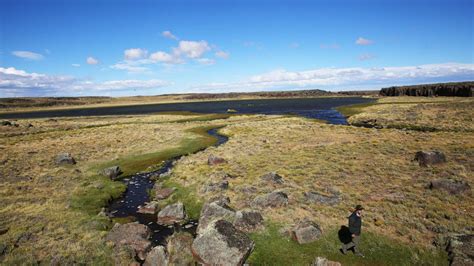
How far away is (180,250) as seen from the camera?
18.7 metres

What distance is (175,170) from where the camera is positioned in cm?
3872

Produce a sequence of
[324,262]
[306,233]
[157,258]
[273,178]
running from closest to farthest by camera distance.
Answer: [324,262] → [157,258] → [306,233] → [273,178]

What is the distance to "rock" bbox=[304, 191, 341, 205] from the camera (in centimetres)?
2550

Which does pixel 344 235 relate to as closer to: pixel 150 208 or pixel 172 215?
pixel 172 215

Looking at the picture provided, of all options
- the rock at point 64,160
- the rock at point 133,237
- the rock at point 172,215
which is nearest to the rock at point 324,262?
the rock at point 133,237

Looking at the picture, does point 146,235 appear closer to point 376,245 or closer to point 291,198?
point 291,198

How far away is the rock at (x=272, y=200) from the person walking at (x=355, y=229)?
271 inches

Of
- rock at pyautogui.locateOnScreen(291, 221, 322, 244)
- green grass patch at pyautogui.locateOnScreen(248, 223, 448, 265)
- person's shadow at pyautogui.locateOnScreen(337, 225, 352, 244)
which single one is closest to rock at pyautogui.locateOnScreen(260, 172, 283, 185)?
rock at pyautogui.locateOnScreen(291, 221, 322, 244)

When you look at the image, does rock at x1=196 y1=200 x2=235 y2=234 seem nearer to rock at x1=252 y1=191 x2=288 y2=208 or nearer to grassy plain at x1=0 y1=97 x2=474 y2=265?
grassy plain at x1=0 y1=97 x2=474 y2=265

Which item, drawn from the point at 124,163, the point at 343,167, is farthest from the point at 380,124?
the point at 124,163

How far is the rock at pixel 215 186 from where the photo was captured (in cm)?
2959

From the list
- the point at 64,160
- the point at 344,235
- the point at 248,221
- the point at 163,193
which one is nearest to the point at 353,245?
the point at 344,235

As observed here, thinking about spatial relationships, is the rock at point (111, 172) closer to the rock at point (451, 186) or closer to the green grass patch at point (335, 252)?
the green grass patch at point (335, 252)

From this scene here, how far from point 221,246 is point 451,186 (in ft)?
65.7
